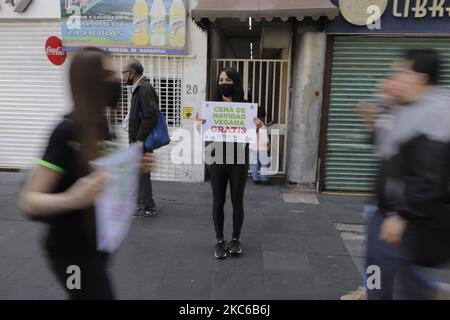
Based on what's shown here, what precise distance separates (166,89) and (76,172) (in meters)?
5.64

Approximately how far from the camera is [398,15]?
640cm

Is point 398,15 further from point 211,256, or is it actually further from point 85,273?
point 85,273

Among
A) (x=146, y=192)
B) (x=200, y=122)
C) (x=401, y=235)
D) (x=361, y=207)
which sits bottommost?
(x=361, y=207)

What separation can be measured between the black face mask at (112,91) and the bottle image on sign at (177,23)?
5.23m

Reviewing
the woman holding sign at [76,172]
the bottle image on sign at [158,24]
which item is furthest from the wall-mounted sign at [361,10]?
the woman holding sign at [76,172]

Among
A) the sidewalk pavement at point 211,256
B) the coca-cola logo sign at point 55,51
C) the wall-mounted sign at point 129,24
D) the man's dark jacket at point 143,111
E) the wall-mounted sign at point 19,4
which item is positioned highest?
the wall-mounted sign at point 19,4

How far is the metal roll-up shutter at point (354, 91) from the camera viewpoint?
21.9ft

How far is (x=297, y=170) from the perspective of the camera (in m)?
7.15

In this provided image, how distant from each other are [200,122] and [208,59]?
11.2 ft

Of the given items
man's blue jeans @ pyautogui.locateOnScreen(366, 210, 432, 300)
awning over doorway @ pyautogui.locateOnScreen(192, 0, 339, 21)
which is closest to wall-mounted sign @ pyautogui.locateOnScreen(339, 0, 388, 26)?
awning over doorway @ pyautogui.locateOnScreen(192, 0, 339, 21)

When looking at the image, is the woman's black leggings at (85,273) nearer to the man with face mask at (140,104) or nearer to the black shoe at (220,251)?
the black shoe at (220,251)

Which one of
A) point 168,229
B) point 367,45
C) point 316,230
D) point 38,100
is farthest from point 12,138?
point 367,45
